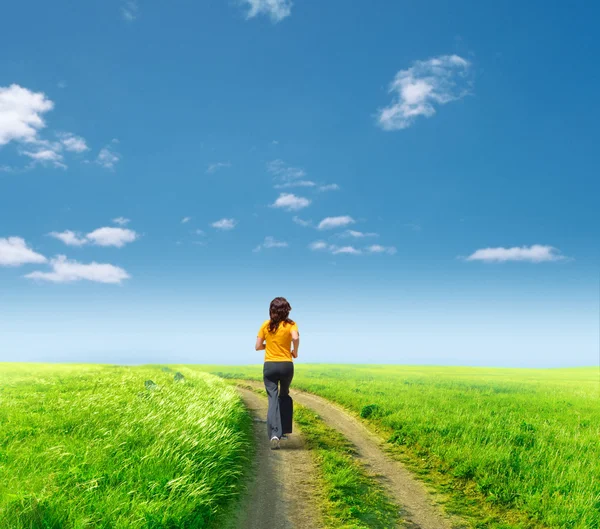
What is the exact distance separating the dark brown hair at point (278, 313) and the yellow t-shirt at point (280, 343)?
0.32 feet

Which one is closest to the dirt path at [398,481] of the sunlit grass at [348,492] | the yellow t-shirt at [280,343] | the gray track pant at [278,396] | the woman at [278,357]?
the sunlit grass at [348,492]

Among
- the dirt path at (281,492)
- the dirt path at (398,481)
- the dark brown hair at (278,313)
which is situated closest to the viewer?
the dirt path at (281,492)

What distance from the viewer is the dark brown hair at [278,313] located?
10.6 m

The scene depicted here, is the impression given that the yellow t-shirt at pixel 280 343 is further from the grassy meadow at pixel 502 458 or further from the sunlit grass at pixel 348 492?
the grassy meadow at pixel 502 458

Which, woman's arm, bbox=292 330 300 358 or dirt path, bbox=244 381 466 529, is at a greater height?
woman's arm, bbox=292 330 300 358

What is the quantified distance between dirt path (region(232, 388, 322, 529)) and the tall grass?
15.9 inches

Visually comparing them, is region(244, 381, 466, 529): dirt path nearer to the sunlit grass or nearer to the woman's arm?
the sunlit grass

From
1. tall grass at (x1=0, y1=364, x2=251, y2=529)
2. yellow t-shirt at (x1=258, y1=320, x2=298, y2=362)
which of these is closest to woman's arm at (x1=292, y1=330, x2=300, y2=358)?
yellow t-shirt at (x1=258, y1=320, x2=298, y2=362)

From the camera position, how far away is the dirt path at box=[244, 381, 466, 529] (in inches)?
269

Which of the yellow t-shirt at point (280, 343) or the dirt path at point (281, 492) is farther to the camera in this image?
the yellow t-shirt at point (280, 343)

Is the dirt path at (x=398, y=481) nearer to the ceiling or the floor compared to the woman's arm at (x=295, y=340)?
nearer to the floor

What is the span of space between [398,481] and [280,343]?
4168 millimetres

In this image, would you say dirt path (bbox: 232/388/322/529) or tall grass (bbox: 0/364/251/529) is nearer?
tall grass (bbox: 0/364/251/529)

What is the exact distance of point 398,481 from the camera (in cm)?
852
